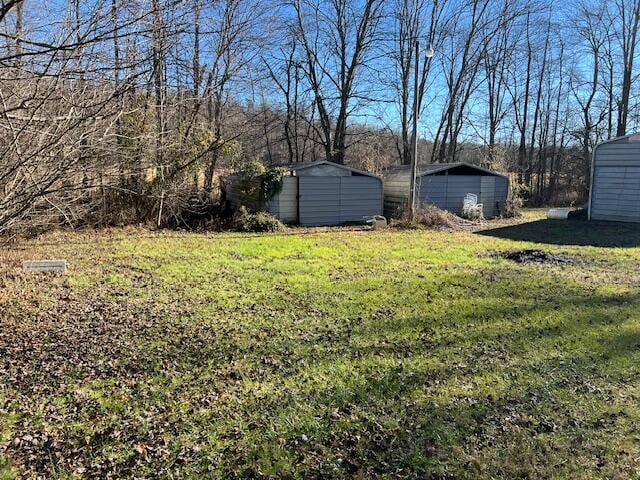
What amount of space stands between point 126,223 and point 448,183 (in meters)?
10.5

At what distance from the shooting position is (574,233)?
11938 millimetres

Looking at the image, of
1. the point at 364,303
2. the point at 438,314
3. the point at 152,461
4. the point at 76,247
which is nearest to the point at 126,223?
the point at 76,247

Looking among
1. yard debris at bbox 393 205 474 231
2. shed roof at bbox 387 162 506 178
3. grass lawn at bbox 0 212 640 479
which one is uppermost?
shed roof at bbox 387 162 506 178

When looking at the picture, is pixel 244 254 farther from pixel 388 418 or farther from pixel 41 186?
pixel 388 418

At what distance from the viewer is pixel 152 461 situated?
2.39 meters

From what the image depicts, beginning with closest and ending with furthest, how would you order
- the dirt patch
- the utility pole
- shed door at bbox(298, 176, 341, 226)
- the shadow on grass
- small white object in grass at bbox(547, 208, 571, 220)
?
1. the dirt patch
2. the shadow on grass
3. the utility pole
4. shed door at bbox(298, 176, 341, 226)
5. small white object in grass at bbox(547, 208, 571, 220)

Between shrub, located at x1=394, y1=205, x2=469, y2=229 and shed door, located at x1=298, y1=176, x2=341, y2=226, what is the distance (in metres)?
2.19

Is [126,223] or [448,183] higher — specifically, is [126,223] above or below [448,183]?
below

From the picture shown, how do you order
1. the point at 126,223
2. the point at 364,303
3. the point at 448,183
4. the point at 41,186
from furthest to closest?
the point at 448,183, the point at 126,223, the point at 364,303, the point at 41,186

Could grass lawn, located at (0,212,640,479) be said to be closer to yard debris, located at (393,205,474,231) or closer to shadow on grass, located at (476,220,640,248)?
shadow on grass, located at (476,220,640,248)

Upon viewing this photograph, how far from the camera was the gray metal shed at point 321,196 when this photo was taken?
543 inches

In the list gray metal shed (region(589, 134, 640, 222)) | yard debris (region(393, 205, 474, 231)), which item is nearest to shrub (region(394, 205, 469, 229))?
yard debris (region(393, 205, 474, 231))

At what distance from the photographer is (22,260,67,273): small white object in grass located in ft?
21.2

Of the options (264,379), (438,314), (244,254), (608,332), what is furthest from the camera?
(244,254)
